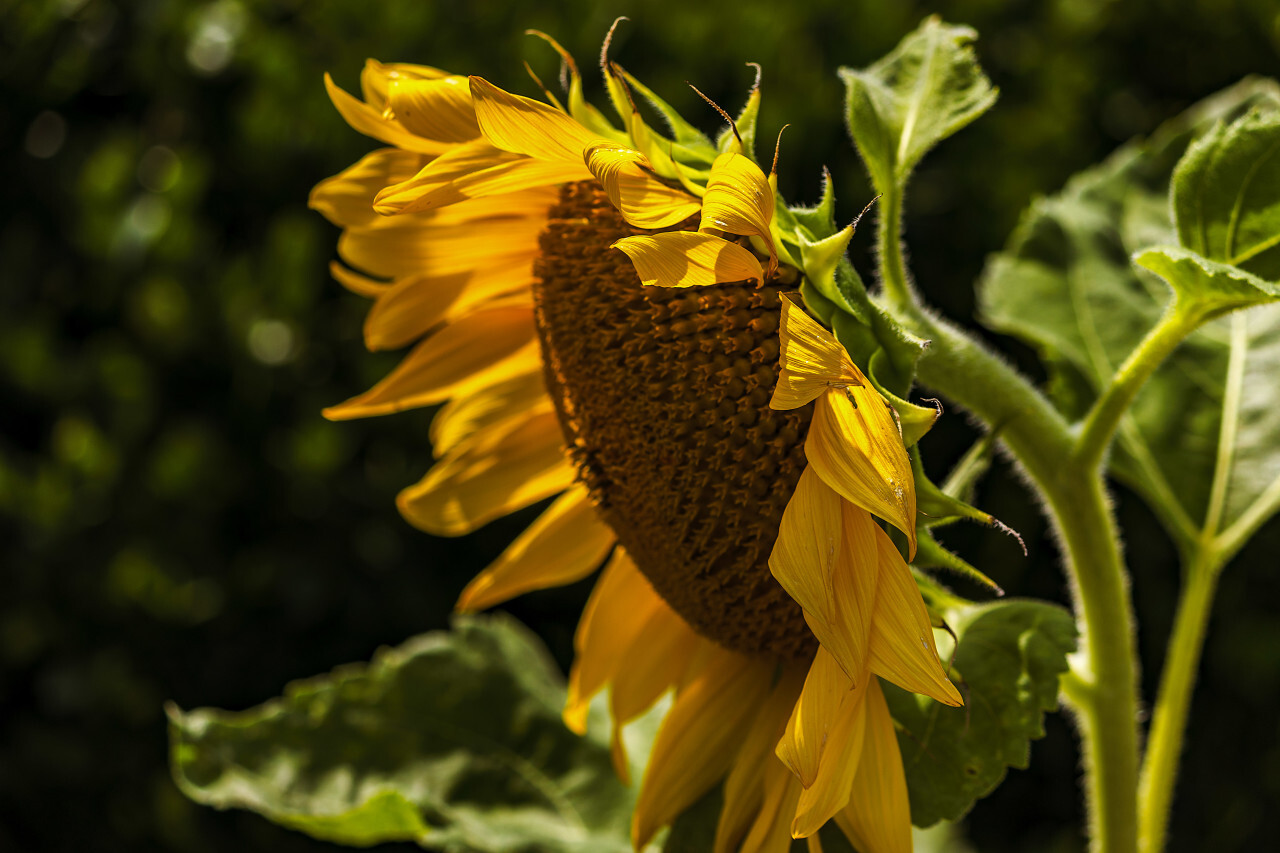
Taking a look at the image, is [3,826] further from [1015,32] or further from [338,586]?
[1015,32]

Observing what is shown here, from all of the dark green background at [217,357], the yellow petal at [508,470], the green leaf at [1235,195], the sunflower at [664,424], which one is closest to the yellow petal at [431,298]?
the sunflower at [664,424]

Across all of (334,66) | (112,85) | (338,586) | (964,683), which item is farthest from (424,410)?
(964,683)

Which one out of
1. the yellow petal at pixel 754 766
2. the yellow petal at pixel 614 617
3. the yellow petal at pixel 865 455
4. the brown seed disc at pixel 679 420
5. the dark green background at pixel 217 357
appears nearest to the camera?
the yellow petal at pixel 865 455

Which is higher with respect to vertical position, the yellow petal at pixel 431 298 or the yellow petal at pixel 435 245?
the yellow petal at pixel 435 245

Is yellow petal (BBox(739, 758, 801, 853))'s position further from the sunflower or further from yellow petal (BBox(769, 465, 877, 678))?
yellow petal (BBox(769, 465, 877, 678))

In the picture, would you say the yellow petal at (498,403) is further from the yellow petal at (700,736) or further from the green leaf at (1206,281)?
the green leaf at (1206,281)
